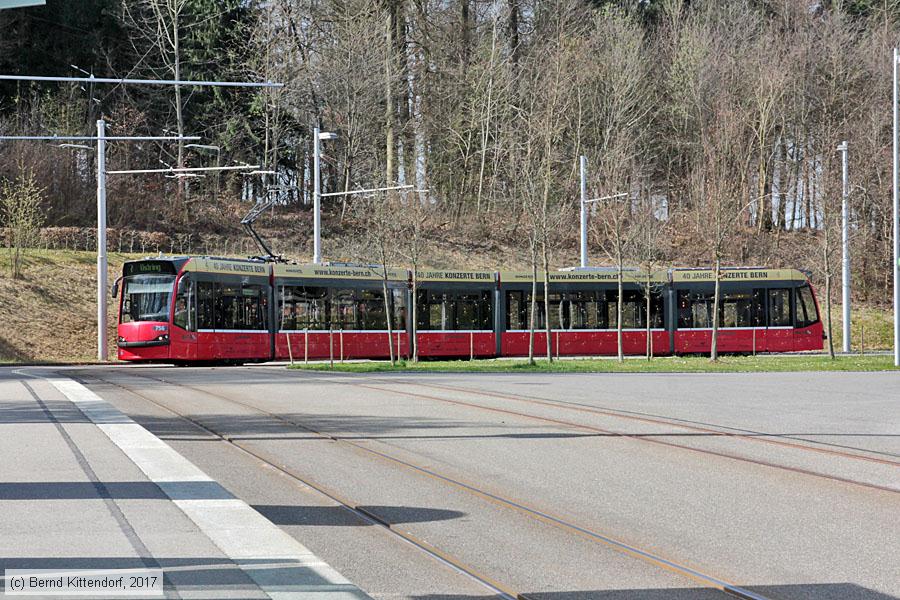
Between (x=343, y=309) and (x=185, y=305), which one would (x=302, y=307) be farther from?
(x=185, y=305)

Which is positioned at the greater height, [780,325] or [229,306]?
[229,306]

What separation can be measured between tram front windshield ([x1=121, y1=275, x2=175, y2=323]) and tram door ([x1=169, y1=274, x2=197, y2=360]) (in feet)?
0.84

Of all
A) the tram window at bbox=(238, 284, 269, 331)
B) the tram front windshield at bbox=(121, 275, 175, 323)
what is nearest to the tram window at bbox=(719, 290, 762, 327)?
the tram window at bbox=(238, 284, 269, 331)

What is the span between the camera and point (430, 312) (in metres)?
37.4

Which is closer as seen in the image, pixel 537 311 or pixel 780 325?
pixel 537 311

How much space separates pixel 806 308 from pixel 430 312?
13.9 meters

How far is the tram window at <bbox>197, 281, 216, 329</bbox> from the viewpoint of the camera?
3117cm

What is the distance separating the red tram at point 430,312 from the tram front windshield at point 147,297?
33mm

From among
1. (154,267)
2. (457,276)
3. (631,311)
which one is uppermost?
(154,267)

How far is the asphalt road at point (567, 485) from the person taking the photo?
6.36 metres

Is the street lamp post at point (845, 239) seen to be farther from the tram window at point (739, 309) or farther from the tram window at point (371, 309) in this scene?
the tram window at point (371, 309)

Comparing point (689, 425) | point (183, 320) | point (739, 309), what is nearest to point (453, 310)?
point (183, 320)

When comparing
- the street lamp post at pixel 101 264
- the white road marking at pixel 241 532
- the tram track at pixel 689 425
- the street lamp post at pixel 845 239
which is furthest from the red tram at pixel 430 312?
the white road marking at pixel 241 532

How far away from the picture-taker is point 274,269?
3359 centimetres
